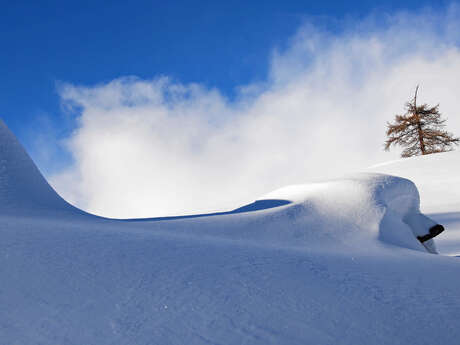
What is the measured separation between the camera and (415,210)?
2.91 m

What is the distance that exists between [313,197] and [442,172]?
25.4 ft

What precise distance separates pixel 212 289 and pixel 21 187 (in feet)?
6.11

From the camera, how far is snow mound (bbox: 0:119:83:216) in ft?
6.89

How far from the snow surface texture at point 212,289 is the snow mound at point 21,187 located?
21cm

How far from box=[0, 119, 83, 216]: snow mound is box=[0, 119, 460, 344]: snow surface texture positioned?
0.21 meters

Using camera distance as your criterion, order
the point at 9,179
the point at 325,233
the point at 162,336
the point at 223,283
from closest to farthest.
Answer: the point at 162,336
the point at 223,283
the point at 325,233
the point at 9,179

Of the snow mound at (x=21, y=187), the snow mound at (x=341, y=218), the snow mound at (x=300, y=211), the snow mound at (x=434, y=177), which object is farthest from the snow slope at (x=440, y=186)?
the snow mound at (x=21, y=187)

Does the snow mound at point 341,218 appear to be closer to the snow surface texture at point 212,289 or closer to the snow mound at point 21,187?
the snow surface texture at point 212,289

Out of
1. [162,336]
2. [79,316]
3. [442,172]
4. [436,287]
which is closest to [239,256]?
[162,336]

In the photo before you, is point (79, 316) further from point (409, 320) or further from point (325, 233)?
point (325, 233)

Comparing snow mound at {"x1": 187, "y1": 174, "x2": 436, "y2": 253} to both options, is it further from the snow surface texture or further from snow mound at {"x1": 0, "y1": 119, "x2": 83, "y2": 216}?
snow mound at {"x1": 0, "y1": 119, "x2": 83, "y2": 216}

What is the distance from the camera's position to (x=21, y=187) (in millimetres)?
2271

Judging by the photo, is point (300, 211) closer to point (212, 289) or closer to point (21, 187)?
point (212, 289)

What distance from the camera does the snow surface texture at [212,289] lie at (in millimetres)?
916
